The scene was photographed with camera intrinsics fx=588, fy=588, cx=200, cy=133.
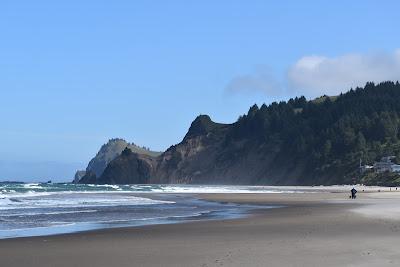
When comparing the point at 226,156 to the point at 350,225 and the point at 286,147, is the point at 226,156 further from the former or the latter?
the point at 350,225

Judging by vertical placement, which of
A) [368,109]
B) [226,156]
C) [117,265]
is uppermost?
[368,109]

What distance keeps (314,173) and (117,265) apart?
424ft

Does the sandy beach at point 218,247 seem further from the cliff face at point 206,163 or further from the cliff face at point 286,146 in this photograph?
the cliff face at point 206,163

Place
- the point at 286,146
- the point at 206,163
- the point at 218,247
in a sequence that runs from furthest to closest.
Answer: the point at 206,163 → the point at 286,146 → the point at 218,247

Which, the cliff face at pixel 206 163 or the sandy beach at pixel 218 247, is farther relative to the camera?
the cliff face at pixel 206 163

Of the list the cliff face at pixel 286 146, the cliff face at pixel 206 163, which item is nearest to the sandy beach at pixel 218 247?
the cliff face at pixel 286 146

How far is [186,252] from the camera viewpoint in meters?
15.2

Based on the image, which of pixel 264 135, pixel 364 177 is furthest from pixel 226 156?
pixel 364 177

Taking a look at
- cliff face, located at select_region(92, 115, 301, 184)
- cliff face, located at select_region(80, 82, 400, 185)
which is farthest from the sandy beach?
cliff face, located at select_region(92, 115, 301, 184)

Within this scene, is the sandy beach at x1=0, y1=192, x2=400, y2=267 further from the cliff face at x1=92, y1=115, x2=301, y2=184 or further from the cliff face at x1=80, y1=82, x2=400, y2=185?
the cliff face at x1=92, y1=115, x2=301, y2=184

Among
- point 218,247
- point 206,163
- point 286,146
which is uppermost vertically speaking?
point 286,146

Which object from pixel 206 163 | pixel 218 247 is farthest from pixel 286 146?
pixel 218 247

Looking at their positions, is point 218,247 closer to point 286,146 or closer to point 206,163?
point 286,146

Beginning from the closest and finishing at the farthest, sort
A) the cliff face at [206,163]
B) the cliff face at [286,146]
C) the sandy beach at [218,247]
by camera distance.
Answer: the sandy beach at [218,247]
the cliff face at [286,146]
the cliff face at [206,163]
